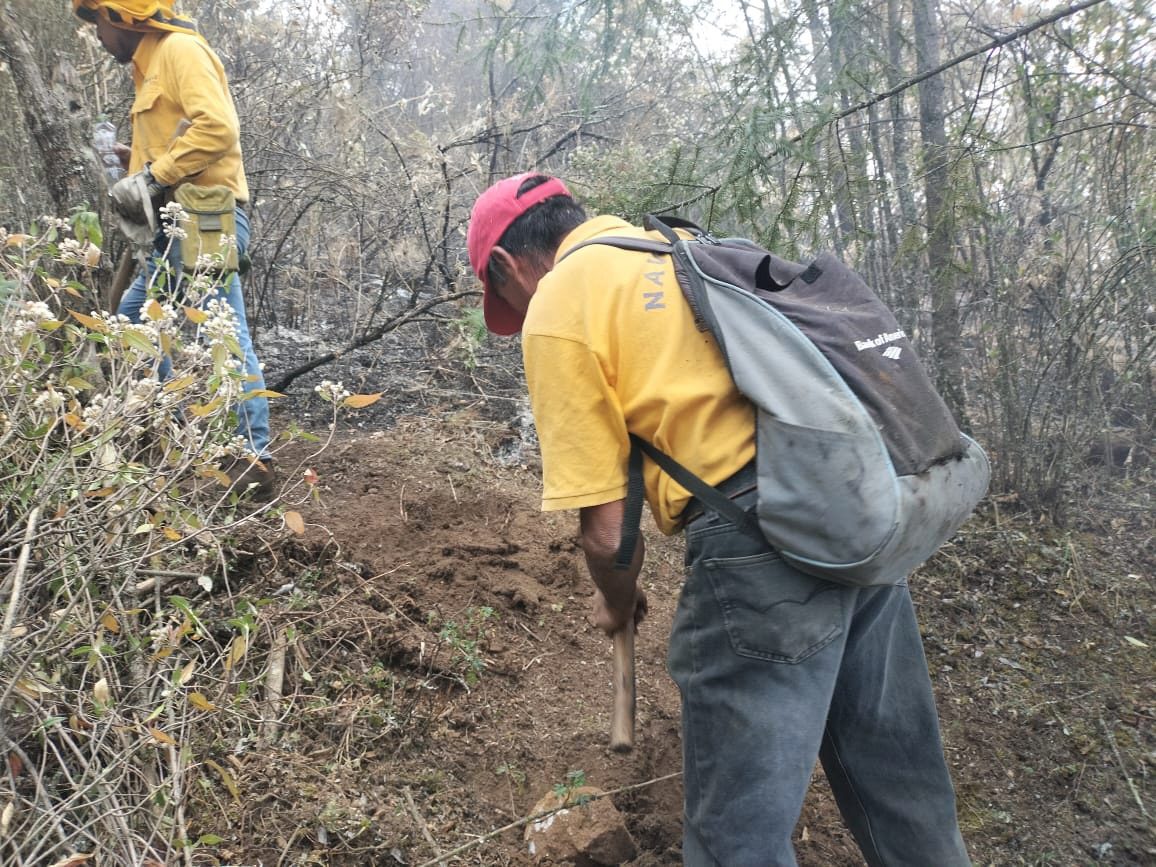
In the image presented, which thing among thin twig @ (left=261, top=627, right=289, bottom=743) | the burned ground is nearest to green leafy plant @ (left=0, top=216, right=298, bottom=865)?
thin twig @ (left=261, top=627, right=289, bottom=743)

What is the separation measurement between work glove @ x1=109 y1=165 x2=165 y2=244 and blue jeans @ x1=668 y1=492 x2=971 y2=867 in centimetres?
287

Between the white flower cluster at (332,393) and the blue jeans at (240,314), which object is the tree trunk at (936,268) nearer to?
the white flower cluster at (332,393)

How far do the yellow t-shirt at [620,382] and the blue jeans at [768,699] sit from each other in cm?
15

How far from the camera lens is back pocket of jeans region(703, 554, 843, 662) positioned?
156cm

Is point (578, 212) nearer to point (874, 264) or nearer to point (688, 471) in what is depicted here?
point (688, 471)

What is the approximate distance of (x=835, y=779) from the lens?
74.2 inches

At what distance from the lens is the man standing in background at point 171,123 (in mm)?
3352

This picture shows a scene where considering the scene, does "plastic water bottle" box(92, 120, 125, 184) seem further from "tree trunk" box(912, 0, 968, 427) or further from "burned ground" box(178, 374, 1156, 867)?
"tree trunk" box(912, 0, 968, 427)

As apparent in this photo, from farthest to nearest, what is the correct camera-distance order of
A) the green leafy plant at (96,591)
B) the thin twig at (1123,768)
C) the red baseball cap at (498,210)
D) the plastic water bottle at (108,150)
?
the plastic water bottle at (108,150), the thin twig at (1123,768), the red baseball cap at (498,210), the green leafy plant at (96,591)

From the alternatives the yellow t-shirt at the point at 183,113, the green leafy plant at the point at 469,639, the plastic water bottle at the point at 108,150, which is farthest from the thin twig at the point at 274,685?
the plastic water bottle at the point at 108,150

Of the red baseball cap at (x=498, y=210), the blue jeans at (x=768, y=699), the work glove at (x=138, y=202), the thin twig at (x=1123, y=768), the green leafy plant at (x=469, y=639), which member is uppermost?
the work glove at (x=138, y=202)

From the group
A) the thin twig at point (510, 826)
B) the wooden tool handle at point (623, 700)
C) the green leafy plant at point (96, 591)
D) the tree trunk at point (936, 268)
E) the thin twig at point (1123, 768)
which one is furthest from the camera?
the tree trunk at point (936, 268)

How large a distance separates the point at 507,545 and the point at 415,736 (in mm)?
1144

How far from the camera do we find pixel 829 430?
1480mm
